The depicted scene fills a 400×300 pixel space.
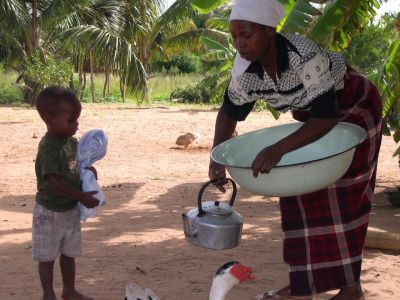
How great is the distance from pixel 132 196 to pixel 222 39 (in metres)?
13.5

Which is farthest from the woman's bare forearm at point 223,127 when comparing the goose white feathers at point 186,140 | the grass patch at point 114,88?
the grass patch at point 114,88

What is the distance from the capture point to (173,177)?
8242 millimetres

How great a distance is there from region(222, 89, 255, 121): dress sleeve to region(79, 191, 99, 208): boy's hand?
2.55ft

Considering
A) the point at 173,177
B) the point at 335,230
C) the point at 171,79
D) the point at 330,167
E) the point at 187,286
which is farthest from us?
the point at 171,79

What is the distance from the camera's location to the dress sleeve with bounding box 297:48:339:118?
2.38 m

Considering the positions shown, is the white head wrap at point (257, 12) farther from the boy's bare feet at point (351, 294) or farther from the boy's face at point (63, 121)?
the boy's bare feet at point (351, 294)

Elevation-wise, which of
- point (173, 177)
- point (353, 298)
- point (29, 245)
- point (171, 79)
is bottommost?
point (171, 79)


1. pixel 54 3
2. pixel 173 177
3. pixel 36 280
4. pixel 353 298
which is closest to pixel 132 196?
pixel 173 177

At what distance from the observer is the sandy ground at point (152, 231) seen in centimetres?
367

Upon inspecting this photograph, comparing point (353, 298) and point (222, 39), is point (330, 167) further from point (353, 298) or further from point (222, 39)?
point (222, 39)

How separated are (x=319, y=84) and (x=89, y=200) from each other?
50.0 inches

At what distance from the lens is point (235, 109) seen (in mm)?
2852

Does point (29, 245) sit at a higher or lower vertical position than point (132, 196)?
higher

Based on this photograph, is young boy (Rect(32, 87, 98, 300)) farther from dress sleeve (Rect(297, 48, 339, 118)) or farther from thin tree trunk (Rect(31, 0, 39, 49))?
thin tree trunk (Rect(31, 0, 39, 49))
